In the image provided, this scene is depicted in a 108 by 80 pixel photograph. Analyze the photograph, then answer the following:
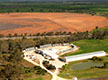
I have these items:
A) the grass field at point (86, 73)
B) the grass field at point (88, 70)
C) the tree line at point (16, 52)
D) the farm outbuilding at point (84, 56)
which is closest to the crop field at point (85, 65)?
the grass field at point (88, 70)

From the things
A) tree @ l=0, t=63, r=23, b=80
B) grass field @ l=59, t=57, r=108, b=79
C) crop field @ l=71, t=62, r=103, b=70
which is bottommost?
tree @ l=0, t=63, r=23, b=80

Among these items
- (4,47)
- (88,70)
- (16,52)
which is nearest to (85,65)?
(88,70)

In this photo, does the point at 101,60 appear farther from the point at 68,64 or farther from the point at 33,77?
the point at 33,77

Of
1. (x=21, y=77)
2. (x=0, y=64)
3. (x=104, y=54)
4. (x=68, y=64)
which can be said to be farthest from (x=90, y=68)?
(x=0, y=64)

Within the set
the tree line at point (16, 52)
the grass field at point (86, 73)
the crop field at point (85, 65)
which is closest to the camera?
the tree line at point (16, 52)

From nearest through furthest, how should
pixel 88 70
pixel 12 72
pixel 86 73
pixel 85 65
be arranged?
1. pixel 12 72
2. pixel 86 73
3. pixel 88 70
4. pixel 85 65

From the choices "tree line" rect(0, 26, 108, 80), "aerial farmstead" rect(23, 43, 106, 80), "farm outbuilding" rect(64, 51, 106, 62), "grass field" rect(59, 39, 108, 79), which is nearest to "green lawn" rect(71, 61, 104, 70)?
"grass field" rect(59, 39, 108, 79)

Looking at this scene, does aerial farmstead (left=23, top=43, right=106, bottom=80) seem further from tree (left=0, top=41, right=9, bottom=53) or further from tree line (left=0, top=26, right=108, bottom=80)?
tree (left=0, top=41, right=9, bottom=53)

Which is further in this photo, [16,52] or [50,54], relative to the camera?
[50,54]

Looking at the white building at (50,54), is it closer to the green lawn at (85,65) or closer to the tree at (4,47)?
the green lawn at (85,65)

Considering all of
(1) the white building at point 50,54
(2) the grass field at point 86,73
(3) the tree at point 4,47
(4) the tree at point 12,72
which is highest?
(3) the tree at point 4,47

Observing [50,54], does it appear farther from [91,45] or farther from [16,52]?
[91,45]
